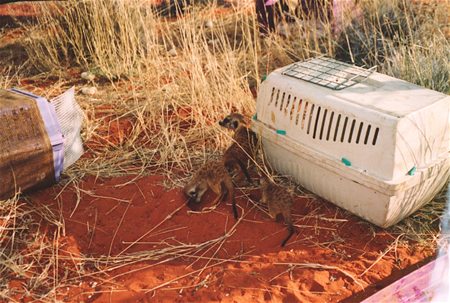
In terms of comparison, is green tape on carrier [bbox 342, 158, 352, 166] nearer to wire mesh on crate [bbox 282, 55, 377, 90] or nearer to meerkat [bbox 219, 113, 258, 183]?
wire mesh on crate [bbox 282, 55, 377, 90]

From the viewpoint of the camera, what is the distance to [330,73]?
3535mm

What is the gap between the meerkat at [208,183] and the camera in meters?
3.62

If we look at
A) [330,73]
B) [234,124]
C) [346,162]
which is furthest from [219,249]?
[330,73]

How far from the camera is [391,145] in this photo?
286cm

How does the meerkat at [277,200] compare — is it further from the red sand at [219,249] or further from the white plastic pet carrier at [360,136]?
the white plastic pet carrier at [360,136]

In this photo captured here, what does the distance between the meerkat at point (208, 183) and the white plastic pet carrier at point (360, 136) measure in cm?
50

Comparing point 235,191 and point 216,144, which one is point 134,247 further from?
point 216,144

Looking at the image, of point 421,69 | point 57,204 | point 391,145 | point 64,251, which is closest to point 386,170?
point 391,145

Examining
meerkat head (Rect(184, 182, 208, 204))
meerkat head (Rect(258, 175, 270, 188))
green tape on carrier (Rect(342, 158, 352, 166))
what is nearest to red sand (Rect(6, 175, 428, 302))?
meerkat head (Rect(184, 182, 208, 204))

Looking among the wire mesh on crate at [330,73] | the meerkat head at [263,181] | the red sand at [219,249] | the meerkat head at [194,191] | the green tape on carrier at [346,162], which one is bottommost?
the red sand at [219,249]

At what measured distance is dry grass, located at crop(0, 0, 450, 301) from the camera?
324cm

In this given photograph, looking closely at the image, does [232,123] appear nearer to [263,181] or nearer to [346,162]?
[263,181]

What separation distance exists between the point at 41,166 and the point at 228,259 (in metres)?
1.72

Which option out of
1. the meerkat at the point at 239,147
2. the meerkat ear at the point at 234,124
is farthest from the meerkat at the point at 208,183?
the meerkat ear at the point at 234,124
